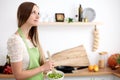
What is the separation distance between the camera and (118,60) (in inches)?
88.3

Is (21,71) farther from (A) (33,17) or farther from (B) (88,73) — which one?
(B) (88,73)

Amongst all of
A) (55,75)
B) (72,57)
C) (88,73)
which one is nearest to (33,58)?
(55,75)

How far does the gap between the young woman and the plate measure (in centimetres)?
128

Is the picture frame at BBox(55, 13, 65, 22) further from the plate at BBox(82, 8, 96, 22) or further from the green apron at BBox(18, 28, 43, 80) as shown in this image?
the green apron at BBox(18, 28, 43, 80)

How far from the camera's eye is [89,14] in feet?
8.16

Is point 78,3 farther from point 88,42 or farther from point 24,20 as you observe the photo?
point 24,20

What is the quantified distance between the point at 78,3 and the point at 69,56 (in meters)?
0.71

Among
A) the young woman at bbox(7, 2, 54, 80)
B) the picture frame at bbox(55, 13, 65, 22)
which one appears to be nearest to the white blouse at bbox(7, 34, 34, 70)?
the young woman at bbox(7, 2, 54, 80)

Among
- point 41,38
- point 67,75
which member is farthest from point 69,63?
point 41,38

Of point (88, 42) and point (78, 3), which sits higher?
point (78, 3)

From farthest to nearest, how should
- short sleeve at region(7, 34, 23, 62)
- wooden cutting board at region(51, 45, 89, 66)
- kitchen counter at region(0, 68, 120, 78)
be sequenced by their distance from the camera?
1. wooden cutting board at region(51, 45, 89, 66)
2. kitchen counter at region(0, 68, 120, 78)
3. short sleeve at region(7, 34, 23, 62)

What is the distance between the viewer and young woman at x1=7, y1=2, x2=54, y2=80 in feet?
3.89

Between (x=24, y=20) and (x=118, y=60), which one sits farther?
(x=118, y=60)

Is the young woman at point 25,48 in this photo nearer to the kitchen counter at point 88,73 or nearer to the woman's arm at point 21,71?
the woman's arm at point 21,71
